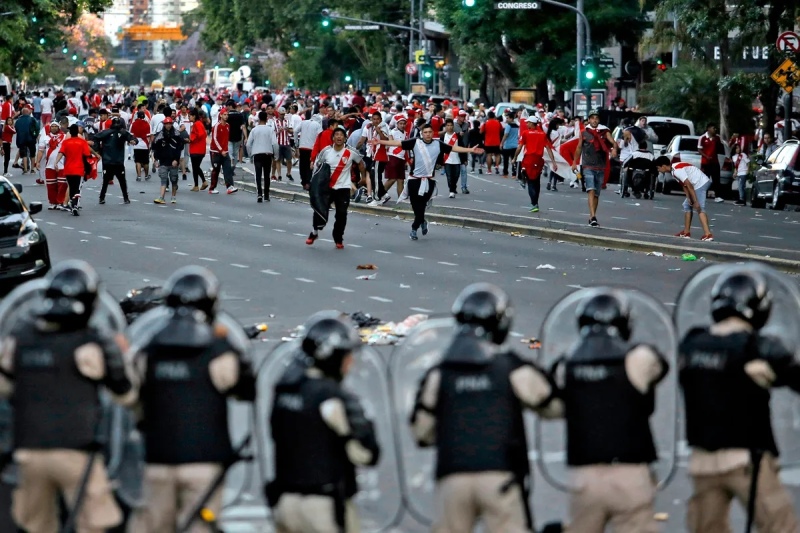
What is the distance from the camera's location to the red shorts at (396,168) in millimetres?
26922

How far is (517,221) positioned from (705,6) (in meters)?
13.3

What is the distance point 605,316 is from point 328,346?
1044mm

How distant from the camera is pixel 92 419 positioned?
6047mm

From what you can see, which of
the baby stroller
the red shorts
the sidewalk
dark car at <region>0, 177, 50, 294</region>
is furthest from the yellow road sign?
dark car at <region>0, 177, 50, 294</region>

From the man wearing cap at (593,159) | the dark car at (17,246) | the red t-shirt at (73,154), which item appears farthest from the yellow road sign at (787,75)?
the dark car at (17,246)

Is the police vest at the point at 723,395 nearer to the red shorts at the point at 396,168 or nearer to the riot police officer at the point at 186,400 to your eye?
the riot police officer at the point at 186,400

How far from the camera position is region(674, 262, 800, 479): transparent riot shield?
6680mm

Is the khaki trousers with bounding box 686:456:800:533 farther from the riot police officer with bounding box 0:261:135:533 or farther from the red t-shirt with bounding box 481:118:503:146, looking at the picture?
the red t-shirt with bounding box 481:118:503:146

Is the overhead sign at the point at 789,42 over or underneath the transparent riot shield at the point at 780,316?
over

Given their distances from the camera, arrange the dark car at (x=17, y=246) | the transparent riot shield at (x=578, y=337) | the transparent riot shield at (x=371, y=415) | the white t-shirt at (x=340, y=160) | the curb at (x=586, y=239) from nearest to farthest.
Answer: the transparent riot shield at (x=371, y=415) < the transparent riot shield at (x=578, y=337) < the dark car at (x=17, y=246) < the curb at (x=586, y=239) < the white t-shirt at (x=340, y=160)

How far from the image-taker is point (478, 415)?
5.71 meters

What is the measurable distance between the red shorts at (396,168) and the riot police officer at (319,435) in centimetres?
2123

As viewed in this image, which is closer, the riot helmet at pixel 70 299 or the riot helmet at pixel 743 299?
the riot helmet at pixel 70 299

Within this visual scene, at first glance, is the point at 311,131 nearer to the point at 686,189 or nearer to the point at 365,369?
the point at 686,189
